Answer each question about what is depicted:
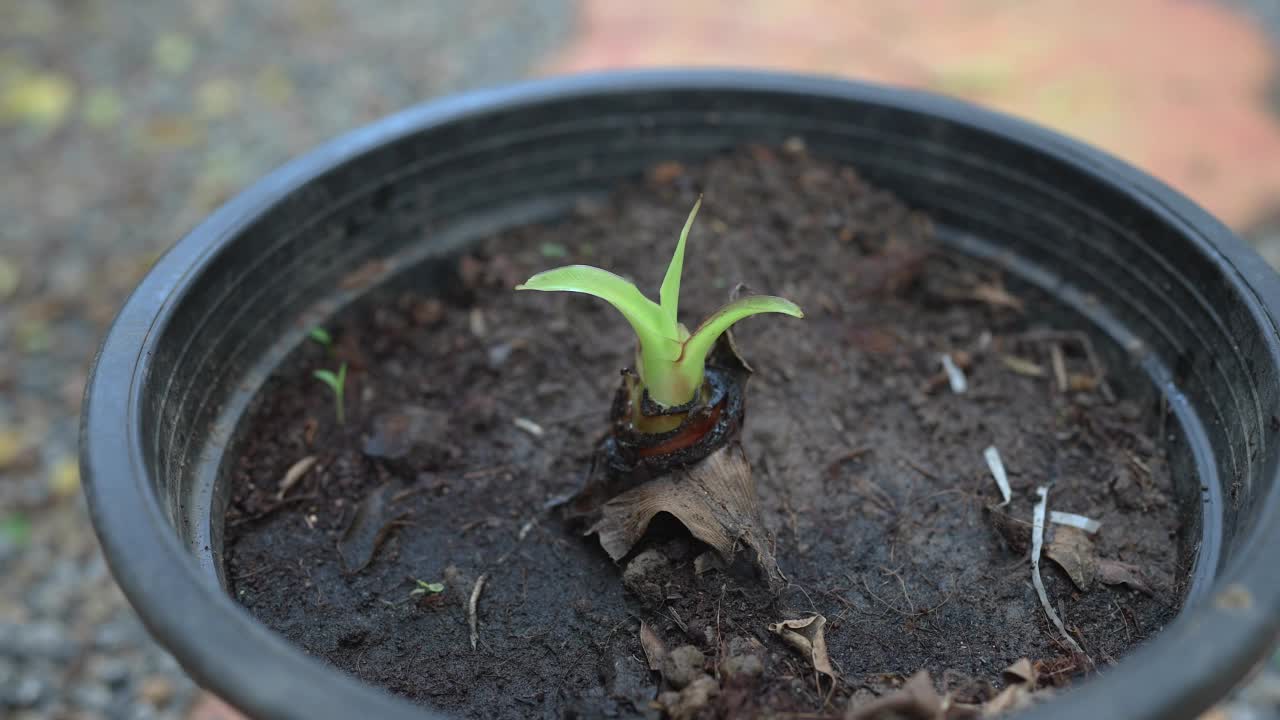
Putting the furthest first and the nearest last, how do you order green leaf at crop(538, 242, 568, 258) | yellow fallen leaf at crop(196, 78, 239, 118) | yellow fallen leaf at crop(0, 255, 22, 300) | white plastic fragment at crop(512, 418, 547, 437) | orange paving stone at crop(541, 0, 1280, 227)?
yellow fallen leaf at crop(196, 78, 239, 118), orange paving stone at crop(541, 0, 1280, 227), yellow fallen leaf at crop(0, 255, 22, 300), green leaf at crop(538, 242, 568, 258), white plastic fragment at crop(512, 418, 547, 437)

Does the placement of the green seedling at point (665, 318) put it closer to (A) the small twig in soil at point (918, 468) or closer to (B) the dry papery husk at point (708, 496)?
(B) the dry papery husk at point (708, 496)

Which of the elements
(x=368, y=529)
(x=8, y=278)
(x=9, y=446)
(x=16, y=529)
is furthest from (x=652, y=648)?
(x=8, y=278)

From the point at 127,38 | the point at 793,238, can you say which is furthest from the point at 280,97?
the point at 793,238

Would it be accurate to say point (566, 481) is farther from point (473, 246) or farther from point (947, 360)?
point (947, 360)

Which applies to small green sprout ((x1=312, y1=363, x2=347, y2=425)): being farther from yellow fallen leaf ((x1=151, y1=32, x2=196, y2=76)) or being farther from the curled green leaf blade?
Answer: yellow fallen leaf ((x1=151, y1=32, x2=196, y2=76))

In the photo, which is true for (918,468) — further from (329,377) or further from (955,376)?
(329,377)

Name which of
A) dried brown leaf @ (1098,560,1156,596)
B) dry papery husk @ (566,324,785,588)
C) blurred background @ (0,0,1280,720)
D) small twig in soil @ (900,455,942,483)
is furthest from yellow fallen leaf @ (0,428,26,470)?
dried brown leaf @ (1098,560,1156,596)
